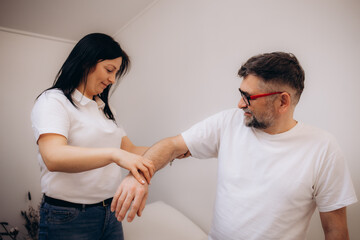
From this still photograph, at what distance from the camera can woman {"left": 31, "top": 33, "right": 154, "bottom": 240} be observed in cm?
86

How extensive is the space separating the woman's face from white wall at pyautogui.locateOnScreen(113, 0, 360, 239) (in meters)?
0.84

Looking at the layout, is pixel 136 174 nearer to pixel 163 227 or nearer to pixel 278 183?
pixel 278 183

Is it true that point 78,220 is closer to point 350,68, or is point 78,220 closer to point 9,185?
point 350,68

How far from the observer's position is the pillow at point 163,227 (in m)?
1.67

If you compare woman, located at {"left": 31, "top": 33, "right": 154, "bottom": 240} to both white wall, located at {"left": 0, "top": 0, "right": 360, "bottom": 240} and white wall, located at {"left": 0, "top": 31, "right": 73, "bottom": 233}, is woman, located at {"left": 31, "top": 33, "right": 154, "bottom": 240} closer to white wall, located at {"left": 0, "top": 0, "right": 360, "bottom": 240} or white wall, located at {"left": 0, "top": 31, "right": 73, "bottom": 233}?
white wall, located at {"left": 0, "top": 0, "right": 360, "bottom": 240}

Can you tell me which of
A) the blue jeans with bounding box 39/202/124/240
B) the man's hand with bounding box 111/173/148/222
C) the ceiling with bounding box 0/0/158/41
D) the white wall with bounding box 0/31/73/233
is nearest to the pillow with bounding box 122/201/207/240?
the blue jeans with bounding box 39/202/124/240

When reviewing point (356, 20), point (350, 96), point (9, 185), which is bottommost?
point (9, 185)

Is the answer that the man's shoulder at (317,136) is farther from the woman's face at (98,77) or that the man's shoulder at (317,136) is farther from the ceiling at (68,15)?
the ceiling at (68,15)


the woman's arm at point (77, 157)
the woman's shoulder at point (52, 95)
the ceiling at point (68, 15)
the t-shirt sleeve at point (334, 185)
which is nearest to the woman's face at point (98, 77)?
the woman's shoulder at point (52, 95)

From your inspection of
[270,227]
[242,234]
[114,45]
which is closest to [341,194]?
[270,227]

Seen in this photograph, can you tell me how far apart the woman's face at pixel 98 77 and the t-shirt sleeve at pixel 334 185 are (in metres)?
1.14

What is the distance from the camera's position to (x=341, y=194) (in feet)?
2.73

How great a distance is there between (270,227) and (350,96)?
79 cm

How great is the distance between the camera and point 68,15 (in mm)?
2666
